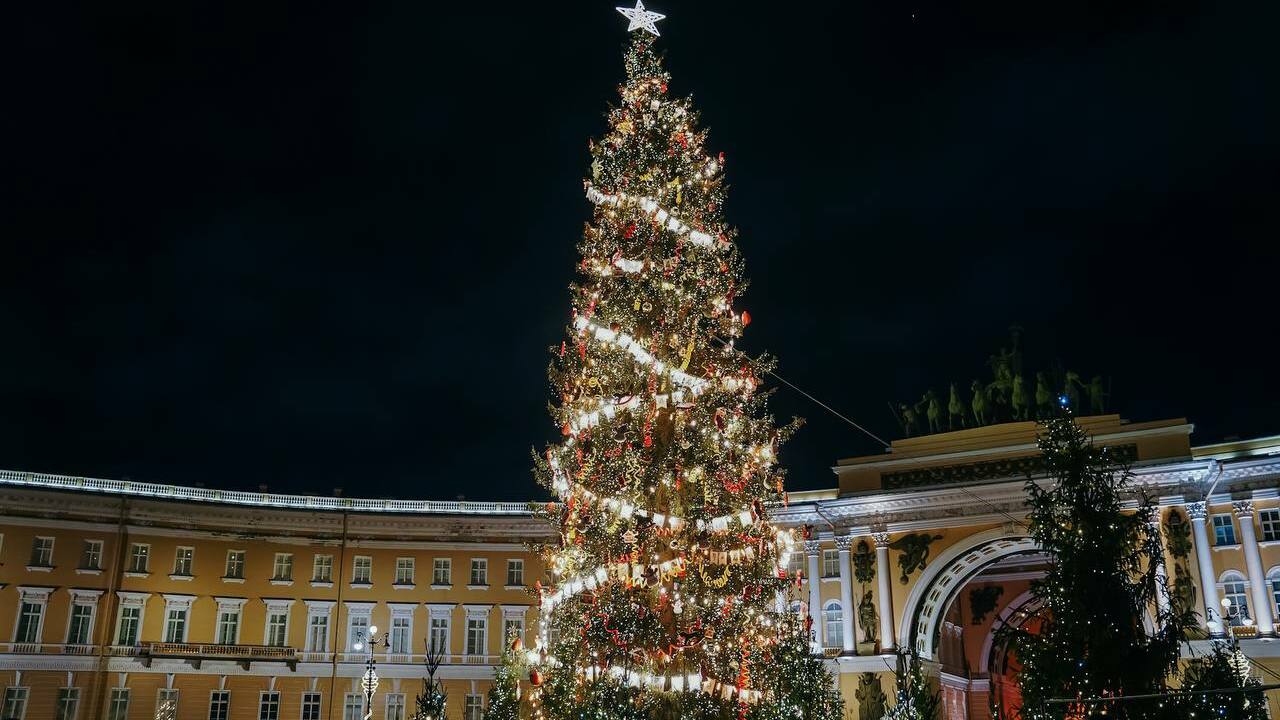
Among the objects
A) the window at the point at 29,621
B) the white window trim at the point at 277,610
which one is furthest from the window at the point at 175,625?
the window at the point at 29,621

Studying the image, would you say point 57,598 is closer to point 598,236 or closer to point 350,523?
point 350,523

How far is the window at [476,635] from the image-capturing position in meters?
51.6

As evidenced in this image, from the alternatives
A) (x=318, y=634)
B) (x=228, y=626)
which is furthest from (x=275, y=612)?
(x=318, y=634)

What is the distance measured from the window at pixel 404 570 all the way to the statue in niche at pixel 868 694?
69.2 feet

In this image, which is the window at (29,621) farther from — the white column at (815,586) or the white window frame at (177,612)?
the white column at (815,586)

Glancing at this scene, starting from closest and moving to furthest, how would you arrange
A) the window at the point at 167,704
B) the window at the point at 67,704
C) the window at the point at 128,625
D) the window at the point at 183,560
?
the window at the point at 67,704, the window at the point at 167,704, the window at the point at 128,625, the window at the point at 183,560

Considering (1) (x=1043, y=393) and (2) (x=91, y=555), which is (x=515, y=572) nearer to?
(2) (x=91, y=555)

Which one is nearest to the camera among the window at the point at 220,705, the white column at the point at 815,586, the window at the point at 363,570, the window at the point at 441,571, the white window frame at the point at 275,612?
the white column at the point at 815,586

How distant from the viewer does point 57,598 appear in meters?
46.7

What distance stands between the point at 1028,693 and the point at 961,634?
39.7 metres

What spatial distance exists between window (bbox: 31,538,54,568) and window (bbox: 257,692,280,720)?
10.6 m

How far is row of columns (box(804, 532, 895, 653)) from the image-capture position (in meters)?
46.6

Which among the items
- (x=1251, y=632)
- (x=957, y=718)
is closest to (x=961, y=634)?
(x=957, y=718)

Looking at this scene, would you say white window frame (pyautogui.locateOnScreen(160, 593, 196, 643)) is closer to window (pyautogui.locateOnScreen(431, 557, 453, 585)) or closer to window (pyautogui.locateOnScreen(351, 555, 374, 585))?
window (pyautogui.locateOnScreen(351, 555, 374, 585))
